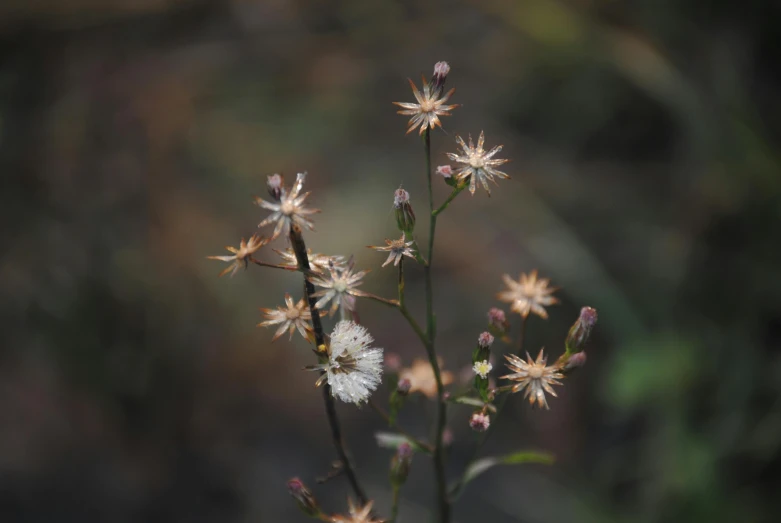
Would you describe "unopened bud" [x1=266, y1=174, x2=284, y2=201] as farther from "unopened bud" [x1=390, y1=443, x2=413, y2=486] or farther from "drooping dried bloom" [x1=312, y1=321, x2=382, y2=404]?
"unopened bud" [x1=390, y1=443, x2=413, y2=486]

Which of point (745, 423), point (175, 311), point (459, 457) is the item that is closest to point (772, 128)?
point (745, 423)

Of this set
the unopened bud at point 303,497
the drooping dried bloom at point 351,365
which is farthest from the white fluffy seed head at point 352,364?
the unopened bud at point 303,497

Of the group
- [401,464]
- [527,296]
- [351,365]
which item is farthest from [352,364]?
[527,296]

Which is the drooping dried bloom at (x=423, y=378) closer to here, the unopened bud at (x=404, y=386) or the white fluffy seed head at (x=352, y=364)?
the unopened bud at (x=404, y=386)

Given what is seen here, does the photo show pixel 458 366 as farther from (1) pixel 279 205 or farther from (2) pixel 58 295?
(1) pixel 279 205

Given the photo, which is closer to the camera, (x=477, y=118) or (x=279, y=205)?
(x=279, y=205)

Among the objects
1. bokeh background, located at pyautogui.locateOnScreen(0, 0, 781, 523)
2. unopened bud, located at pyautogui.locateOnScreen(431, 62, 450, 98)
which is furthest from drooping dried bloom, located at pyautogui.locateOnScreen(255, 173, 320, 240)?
bokeh background, located at pyautogui.locateOnScreen(0, 0, 781, 523)
